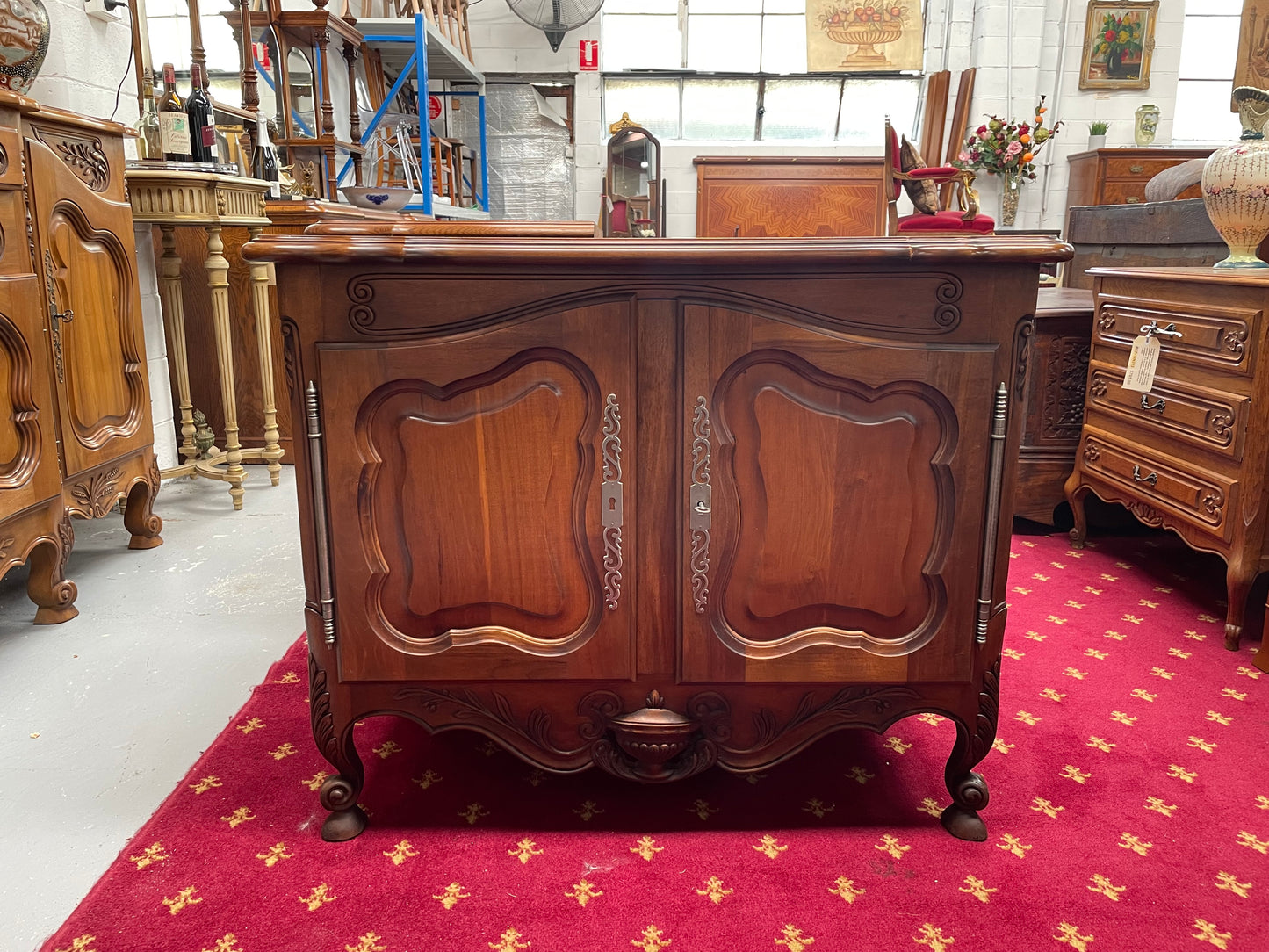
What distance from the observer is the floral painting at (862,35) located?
6.91 m

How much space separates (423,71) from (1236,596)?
382 cm

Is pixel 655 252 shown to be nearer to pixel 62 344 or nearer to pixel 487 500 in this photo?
pixel 487 500

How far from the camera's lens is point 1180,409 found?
2.36m

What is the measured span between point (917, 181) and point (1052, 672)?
449cm

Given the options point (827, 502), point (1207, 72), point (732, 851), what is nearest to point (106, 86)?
point (827, 502)

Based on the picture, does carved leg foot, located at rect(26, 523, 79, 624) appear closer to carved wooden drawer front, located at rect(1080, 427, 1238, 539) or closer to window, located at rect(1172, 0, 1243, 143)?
carved wooden drawer front, located at rect(1080, 427, 1238, 539)

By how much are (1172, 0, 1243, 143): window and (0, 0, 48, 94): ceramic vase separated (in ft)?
24.3

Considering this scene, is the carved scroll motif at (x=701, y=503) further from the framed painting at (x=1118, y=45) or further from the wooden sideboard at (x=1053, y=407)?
the framed painting at (x=1118, y=45)

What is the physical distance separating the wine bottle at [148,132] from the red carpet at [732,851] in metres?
2.50

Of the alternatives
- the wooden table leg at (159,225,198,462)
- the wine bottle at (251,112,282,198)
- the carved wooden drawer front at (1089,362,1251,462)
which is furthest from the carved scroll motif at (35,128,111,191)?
the carved wooden drawer front at (1089,362,1251,462)

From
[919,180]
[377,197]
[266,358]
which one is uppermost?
[919,180]

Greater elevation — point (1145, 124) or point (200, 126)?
point (1145, 124)

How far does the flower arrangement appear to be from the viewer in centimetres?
636

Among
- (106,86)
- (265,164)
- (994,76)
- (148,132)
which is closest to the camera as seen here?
(106,86)
